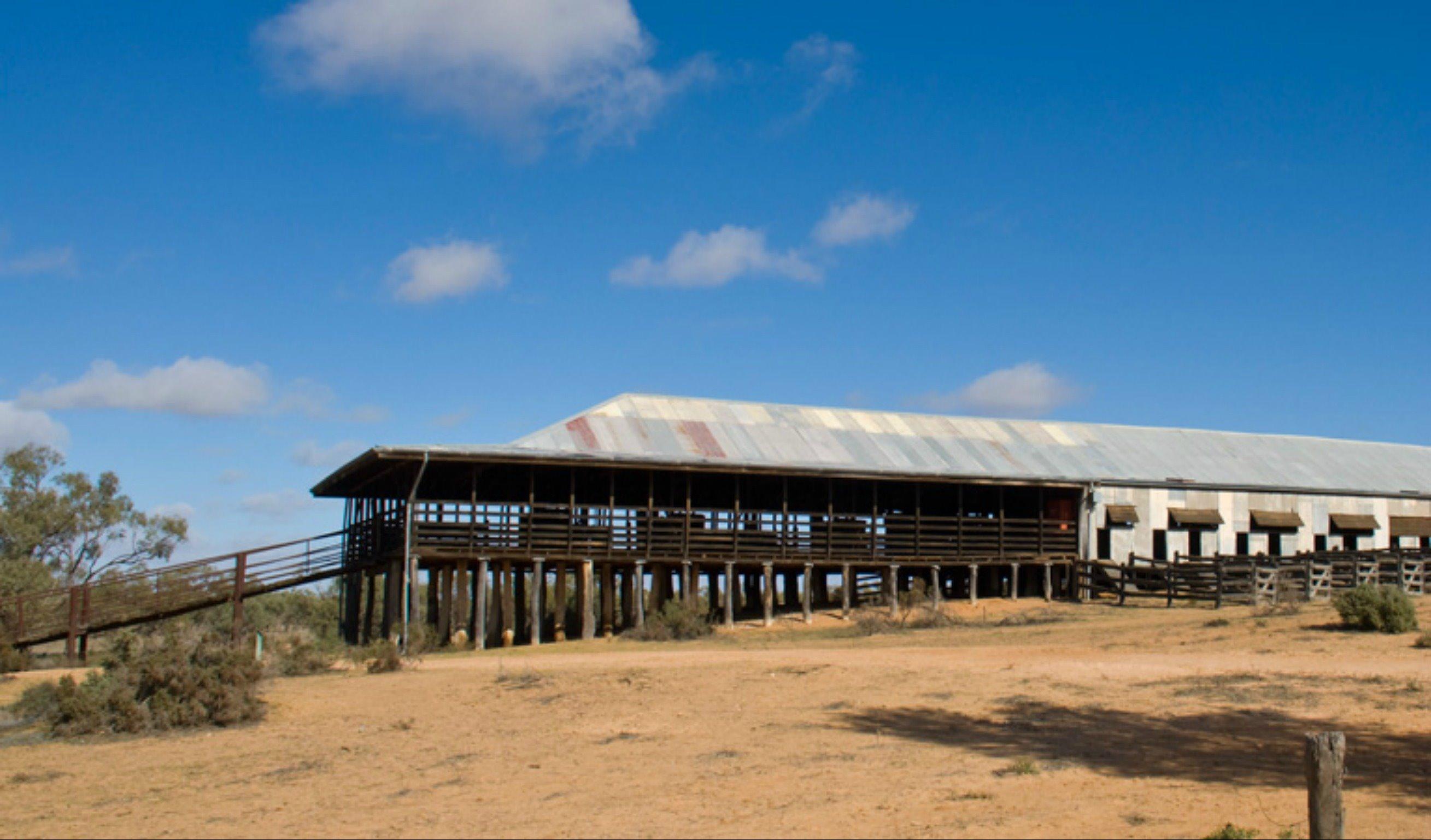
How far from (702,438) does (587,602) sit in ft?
17.4

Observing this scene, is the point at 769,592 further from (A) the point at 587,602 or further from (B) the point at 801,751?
(B) the point at 801,751

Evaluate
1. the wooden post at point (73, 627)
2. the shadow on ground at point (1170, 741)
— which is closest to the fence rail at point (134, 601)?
the wooden post at point (73, 627)

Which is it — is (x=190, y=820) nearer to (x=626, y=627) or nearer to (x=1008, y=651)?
(x=1008, y=651)

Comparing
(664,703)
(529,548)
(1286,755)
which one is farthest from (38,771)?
(529,548)

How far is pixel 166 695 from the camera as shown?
17.4 m

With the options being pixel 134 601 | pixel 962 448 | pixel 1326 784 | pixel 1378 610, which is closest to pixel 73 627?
pixel 134 601

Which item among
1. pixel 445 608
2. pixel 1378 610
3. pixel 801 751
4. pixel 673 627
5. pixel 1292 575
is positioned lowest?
pixel 801 751

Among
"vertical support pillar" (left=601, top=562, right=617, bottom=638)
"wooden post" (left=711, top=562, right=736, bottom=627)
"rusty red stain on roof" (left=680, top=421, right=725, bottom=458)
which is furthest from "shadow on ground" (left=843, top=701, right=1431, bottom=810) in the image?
A: "rusty red stain on roof" (left=680, top=421, right=725, bottom=458)

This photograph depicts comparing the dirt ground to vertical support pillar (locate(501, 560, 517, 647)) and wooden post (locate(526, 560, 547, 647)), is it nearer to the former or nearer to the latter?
wooden post (locate(526, 560, 547, 647))

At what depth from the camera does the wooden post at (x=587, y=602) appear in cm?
2948

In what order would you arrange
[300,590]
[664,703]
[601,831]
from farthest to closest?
[300,590] → [664,703] → [601,831]

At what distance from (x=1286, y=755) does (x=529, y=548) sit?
1937 centimetres

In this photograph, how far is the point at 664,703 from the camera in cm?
1683

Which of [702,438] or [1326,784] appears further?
[702,438]
